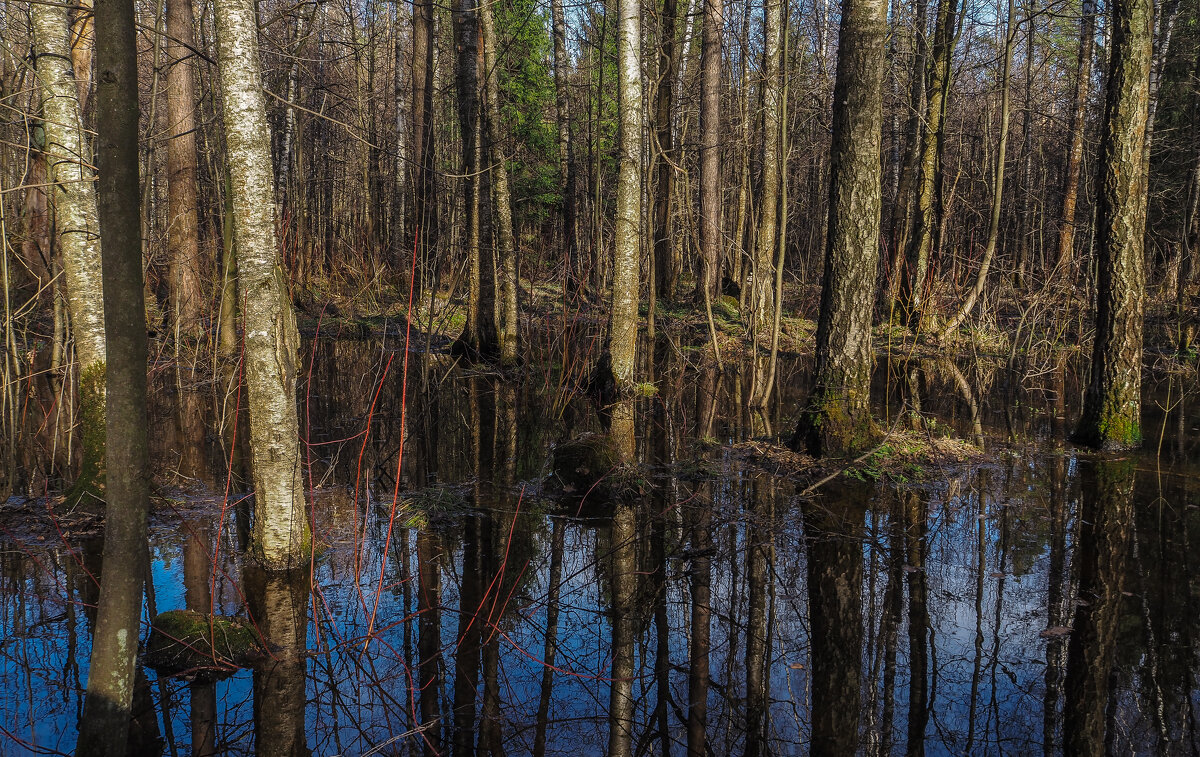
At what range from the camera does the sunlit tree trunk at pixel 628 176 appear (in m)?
9.06

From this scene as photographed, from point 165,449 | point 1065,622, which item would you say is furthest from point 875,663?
point 165,449

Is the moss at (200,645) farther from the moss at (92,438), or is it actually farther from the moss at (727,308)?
the moss at (727,308)

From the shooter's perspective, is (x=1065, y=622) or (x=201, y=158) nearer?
(x=1065, y=622)

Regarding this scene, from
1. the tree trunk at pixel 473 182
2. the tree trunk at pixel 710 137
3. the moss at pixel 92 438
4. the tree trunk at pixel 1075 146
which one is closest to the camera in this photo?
the moss at pixel 92 438

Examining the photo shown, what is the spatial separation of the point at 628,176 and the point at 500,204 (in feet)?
12.0

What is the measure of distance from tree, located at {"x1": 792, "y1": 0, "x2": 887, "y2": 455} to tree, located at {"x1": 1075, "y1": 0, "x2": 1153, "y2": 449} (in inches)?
94.3

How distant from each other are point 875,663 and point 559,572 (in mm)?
2044

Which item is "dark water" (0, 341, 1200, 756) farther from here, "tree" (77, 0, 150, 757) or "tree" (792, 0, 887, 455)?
"tree" (77, 0, 150, 757)

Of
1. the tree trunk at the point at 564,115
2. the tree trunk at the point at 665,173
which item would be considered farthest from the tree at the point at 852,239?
the tree trunk at the point at 564,115

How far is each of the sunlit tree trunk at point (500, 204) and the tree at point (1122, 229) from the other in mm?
7497

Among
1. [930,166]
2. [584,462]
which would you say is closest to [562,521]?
[584,462]

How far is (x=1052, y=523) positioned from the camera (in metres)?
6.07

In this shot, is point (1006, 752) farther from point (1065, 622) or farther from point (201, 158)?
point (201, 158)

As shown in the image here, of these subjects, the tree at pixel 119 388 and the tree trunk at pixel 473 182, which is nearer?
the tree at pixel 119 388
